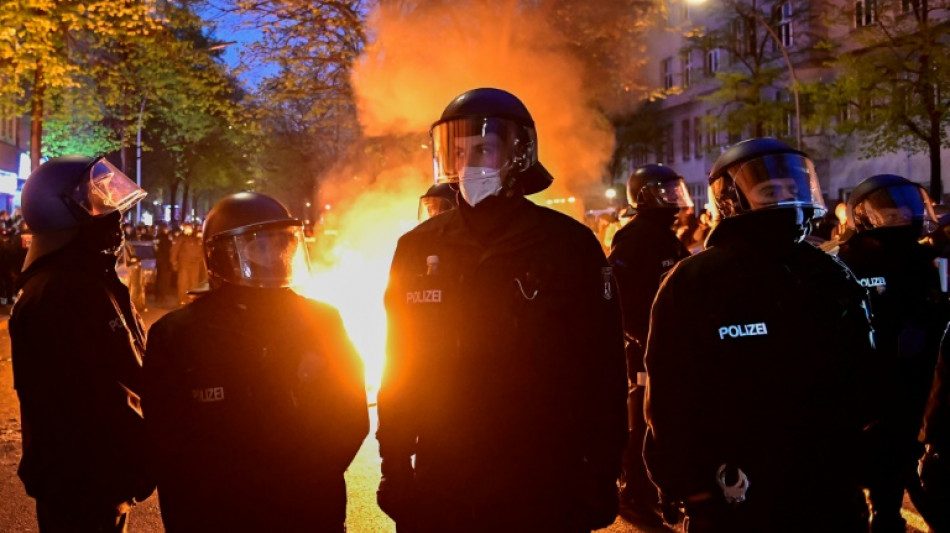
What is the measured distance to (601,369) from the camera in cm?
251

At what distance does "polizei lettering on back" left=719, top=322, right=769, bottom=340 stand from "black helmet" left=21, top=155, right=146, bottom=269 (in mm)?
2413

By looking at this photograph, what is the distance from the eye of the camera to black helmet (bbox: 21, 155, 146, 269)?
316cm

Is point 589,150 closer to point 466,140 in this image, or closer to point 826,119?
point 826,119

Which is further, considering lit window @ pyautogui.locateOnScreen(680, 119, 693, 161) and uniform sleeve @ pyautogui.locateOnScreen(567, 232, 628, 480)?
lit window @ pyautogui.locateOnScreen(680, 119, 693, 161)

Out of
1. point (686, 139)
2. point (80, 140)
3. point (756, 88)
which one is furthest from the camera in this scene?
point (686, 139)

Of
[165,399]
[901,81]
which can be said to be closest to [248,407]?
[165,399]

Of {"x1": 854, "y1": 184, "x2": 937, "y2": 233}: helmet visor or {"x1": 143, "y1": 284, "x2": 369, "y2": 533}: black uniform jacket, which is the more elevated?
{"x1": 854, "y1": 184, "x2": 937, "y2": 233}: helmet visor

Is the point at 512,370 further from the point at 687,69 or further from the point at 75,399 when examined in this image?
the point at 687,69

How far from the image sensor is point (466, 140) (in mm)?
2820

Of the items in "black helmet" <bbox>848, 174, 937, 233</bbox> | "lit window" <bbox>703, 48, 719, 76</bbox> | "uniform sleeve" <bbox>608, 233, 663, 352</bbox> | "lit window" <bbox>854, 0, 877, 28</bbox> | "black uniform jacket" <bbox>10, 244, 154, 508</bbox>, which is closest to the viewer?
"black uniform jacket" <bbox>10, 244, 154, 508</bbox>

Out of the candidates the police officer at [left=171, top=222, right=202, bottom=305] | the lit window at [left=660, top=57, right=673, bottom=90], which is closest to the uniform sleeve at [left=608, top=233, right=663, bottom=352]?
Result: the police officer at [left=171, top=222, right=202, bottom=305]

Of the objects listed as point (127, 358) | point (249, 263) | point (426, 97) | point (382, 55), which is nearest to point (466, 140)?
point (249, 263)

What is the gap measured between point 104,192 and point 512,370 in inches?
75.4

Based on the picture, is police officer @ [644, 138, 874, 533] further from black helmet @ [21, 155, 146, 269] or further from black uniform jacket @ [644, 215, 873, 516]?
black helmet @ [21, 155, 146, 269]
